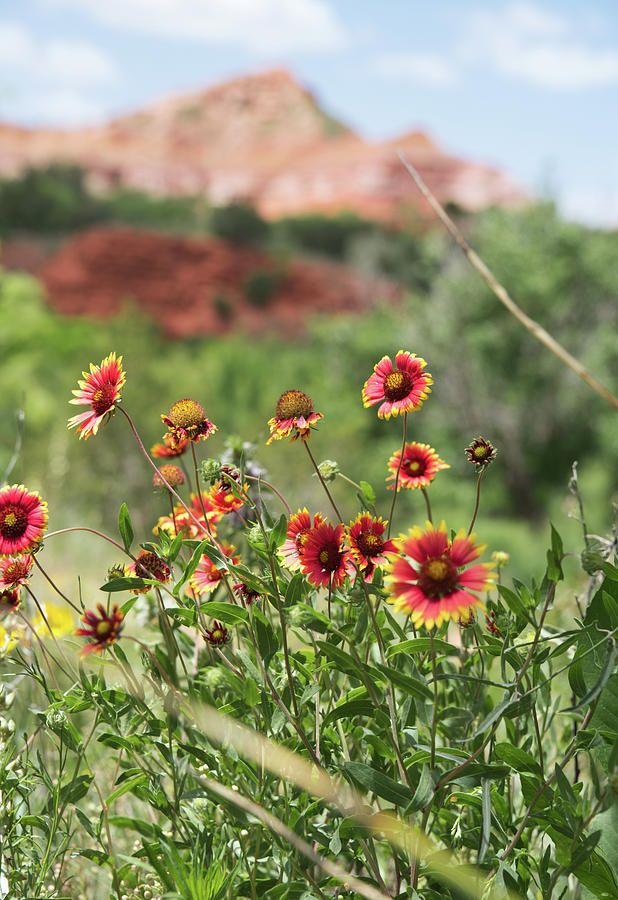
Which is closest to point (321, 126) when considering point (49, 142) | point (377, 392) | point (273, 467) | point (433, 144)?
point (433, 144)

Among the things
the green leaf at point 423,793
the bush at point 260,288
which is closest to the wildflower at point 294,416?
the green leaf at point 423,793

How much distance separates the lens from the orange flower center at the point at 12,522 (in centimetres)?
68

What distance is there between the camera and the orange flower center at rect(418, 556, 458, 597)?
0.52 m

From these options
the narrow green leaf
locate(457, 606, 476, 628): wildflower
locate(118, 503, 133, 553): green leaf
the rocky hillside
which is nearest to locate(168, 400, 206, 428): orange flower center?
locate(118, 503, 133, 553): green leaf

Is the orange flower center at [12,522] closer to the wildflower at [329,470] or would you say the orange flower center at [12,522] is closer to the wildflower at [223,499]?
the wildflower at [223,499]

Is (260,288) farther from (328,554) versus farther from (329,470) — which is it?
(328,554)

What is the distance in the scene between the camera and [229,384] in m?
12.0

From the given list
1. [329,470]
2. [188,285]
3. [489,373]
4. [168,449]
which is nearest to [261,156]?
[188,285]

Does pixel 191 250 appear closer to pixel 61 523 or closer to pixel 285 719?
pixel 61 523

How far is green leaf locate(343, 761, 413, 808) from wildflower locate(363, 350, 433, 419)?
12.0 inches

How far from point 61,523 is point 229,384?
617cm

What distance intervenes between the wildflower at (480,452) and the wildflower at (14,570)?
432mm

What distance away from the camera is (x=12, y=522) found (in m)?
0.68

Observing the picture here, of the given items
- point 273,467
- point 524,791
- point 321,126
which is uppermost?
point 321,126
